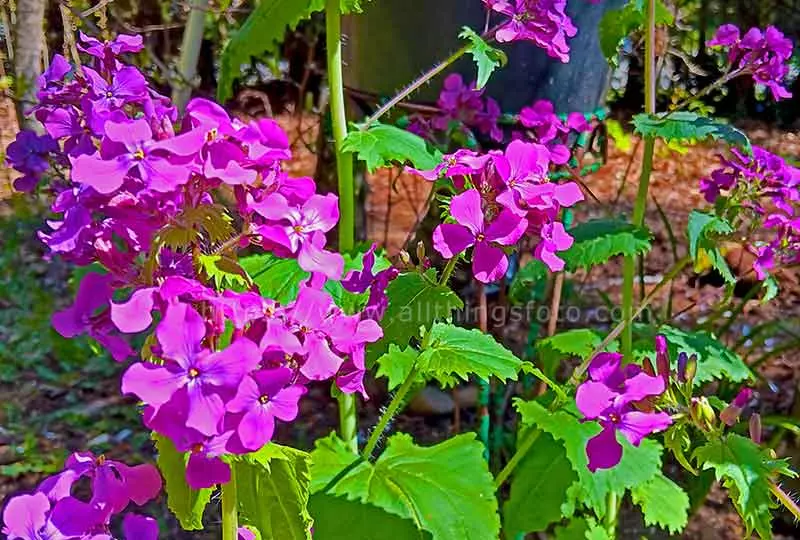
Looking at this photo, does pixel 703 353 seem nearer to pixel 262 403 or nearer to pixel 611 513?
pixel 611 513

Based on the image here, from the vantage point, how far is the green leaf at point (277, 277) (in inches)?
48.9

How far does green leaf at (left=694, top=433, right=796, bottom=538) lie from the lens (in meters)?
1.20

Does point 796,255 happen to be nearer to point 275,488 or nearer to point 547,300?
point 547,300

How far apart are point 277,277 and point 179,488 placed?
423mm

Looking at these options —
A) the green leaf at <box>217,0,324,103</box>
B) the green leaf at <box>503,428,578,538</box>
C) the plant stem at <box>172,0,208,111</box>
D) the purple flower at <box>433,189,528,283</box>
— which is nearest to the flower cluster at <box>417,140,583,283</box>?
the purple flower at <box>433,189,528,283</box>

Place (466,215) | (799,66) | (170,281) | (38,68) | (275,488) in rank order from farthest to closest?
(799,66)
(38,68)
(466,215)
(275,488)
(170,281)

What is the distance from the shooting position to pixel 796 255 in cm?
184

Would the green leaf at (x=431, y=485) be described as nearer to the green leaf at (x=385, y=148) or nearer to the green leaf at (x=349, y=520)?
the green leaf at (x=349, y=520)

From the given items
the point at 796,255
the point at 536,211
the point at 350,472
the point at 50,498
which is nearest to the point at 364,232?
the point at 796,255

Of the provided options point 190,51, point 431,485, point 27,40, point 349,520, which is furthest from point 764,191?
point 27,40

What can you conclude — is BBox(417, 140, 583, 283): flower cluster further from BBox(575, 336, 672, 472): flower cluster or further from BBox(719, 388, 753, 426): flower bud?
BBox(719, 388, 753, 426): flower bud

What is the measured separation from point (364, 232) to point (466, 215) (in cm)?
176

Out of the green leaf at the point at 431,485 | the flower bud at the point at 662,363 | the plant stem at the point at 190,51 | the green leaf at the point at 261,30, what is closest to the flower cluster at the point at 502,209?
the flower bud at the point at 662,363

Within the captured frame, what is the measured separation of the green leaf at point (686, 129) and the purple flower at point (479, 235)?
564 millimetres
